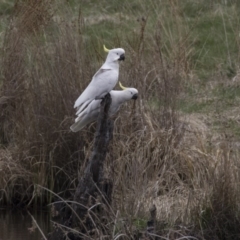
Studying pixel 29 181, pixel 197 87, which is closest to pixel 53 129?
pixel 29 181

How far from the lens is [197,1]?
1641cm

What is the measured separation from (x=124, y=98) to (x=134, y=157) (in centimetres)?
54

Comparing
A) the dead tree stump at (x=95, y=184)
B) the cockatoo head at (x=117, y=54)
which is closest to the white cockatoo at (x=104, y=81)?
the cockatoo head at (x=117, y=54)

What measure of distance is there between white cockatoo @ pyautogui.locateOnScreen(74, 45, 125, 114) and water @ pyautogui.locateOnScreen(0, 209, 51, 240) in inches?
61.8

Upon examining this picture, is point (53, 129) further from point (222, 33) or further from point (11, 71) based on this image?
point (222, 33)

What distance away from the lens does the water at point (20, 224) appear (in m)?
9.27

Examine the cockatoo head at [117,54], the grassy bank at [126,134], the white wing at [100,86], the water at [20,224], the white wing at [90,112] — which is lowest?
the water at [20,224]

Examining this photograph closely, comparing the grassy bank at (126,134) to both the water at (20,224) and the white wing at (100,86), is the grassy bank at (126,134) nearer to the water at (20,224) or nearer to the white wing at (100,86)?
the water at (20,224)

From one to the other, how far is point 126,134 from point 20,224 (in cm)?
133

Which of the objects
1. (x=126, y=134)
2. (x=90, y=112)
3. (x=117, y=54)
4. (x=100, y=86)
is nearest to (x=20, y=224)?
(x=126, y=134)

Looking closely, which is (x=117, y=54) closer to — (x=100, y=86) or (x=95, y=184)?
(x=100, y=86)

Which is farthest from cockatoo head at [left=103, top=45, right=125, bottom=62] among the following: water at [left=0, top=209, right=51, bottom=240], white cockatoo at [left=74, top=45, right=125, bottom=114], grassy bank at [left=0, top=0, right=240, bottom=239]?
water at [left=0, top=209, right=51, bottom=240]

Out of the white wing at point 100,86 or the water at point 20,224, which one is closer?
the white wing at point 100,86

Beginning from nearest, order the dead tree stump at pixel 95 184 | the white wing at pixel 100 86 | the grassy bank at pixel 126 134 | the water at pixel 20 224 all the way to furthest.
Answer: the dead tree stump at pixel 95 184 < the grassy bank at pixel 126 134 < the white wing at pixel 100 86 < the water at pixel 20 224
